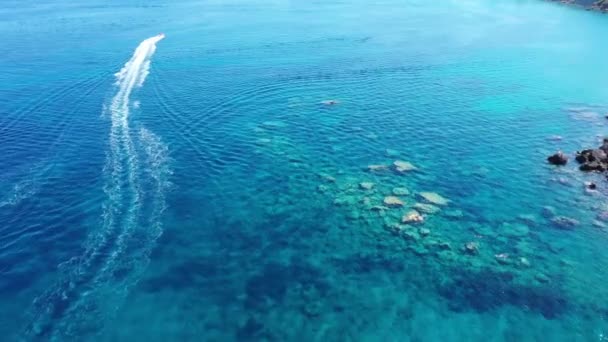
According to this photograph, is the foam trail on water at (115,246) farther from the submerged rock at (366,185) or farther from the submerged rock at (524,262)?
the submerged rock at (524,262)

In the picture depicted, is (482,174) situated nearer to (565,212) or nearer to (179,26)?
(565,212)

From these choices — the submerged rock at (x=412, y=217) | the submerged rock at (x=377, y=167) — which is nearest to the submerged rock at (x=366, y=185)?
the submerged rock at (x=377, y=167)

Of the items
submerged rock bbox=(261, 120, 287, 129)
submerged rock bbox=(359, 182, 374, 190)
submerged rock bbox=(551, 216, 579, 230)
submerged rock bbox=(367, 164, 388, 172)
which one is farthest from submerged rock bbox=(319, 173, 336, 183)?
submerged rock bbox=(551, 216, 579, 230)

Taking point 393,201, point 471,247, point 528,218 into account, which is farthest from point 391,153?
point 471,247

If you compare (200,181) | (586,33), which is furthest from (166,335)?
(586,33)

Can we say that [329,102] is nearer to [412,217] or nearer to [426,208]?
[426,208]
